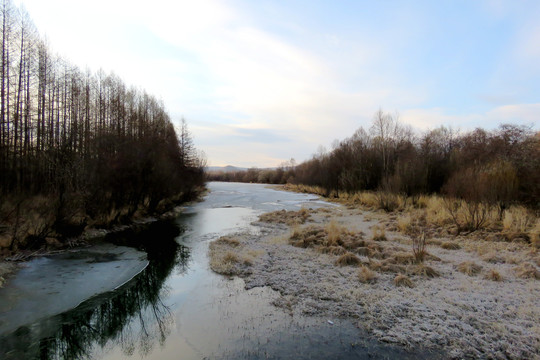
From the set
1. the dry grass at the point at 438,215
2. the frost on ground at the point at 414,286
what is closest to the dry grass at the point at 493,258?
the frost on ground at the point at 414,286

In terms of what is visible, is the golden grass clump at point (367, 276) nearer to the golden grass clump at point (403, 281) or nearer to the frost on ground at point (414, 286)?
the frost on ground at point (414, 286)

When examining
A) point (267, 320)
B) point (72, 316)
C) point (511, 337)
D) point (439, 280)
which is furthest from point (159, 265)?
point (511, 337)

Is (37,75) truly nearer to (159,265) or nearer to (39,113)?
(39,113)

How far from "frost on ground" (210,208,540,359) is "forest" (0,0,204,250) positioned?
5.86m

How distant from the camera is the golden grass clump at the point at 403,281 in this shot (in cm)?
661

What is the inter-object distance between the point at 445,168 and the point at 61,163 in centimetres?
2349

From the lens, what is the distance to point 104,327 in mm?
5277

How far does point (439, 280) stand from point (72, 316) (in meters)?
7.98

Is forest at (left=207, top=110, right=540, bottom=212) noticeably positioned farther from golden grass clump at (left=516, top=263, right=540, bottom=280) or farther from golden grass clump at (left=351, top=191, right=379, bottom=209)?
golden grass clump at (left=516, top=263, right=540, bottom=280)

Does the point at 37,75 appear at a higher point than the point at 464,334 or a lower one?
higher

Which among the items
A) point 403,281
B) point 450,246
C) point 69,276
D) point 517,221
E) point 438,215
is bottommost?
point 69,276

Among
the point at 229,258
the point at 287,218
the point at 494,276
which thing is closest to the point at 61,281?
the point at 229,258

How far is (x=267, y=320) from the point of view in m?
5.36

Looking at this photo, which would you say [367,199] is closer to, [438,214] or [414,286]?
[438,214]
